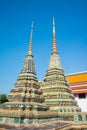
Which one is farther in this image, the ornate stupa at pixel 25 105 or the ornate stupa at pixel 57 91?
the ornate stupa at pixel 57 91

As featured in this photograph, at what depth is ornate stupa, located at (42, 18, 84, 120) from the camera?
1366 centimetres

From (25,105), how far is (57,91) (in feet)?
16.9

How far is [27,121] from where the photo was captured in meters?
9.84

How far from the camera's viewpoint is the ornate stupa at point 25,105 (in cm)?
995

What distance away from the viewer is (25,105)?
10.5 meters

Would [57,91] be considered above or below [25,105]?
above

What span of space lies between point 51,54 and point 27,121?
422 inches

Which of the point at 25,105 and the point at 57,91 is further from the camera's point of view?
the point at 57,91

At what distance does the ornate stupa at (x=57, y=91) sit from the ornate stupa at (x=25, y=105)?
236 centimetres

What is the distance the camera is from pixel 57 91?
48.5 ft

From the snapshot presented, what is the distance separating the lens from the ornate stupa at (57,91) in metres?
13.7

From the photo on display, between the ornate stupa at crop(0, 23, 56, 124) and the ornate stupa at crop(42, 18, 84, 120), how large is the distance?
7.73ft

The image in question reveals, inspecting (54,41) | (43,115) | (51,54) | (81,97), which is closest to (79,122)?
(43,115)

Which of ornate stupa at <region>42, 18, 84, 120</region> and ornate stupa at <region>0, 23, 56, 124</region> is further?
ornate stupa at <region>42, 18, 84, 120</region>
